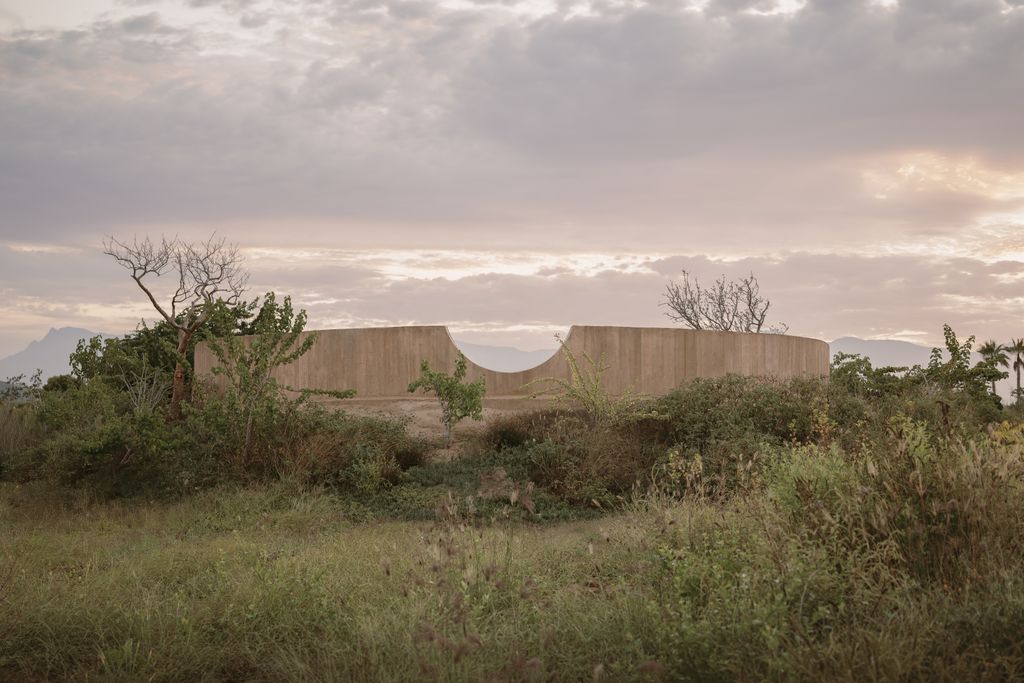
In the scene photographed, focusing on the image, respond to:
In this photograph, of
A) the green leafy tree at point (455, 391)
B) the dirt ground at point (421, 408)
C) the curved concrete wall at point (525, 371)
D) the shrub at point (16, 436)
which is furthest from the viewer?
the curved concrete wall at point (525, 371)

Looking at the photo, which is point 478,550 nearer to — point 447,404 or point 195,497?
point 195,497

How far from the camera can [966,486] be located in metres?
4.11

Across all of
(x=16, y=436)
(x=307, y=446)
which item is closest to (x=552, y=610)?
(x=307, y=446)

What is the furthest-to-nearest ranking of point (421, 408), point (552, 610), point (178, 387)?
1. point (421, 408)
2. point (178, 387)
3. point (552, 610)

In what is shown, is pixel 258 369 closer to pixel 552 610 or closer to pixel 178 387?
pixel 178 387

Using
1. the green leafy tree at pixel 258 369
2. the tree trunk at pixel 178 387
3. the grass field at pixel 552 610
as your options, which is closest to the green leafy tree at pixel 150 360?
the tree trunk at pixel 178 387

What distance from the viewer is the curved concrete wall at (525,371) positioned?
15703mm

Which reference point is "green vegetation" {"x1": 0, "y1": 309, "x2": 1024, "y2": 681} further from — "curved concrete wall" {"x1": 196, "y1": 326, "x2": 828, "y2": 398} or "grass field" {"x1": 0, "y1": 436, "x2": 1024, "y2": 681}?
"curved concrete wall" {"x1": 196, "y1": 326, "x2": 828, "y2": 398}

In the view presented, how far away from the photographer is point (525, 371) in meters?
15.8

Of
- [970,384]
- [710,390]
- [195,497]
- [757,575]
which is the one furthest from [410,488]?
[970,384]

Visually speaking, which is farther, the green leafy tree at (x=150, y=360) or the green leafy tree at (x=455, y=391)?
the green leafy tree at (x=150, y=360)

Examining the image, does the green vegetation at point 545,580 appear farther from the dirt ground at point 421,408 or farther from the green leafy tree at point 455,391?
the dirt ground at point 421,408

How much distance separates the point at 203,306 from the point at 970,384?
19.0m

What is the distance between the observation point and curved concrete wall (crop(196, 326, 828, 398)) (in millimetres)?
15703
